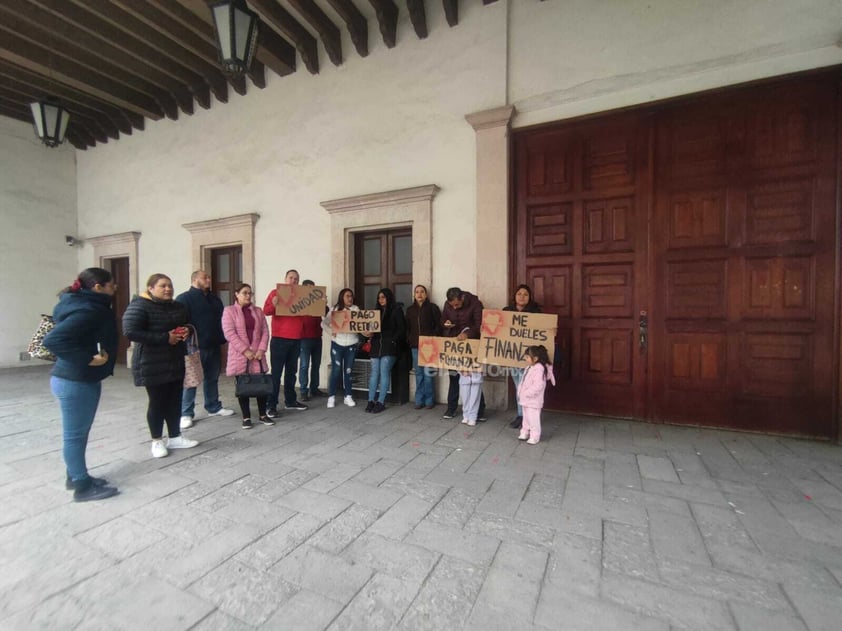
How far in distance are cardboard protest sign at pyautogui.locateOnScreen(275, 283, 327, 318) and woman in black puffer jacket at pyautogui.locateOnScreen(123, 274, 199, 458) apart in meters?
1.61

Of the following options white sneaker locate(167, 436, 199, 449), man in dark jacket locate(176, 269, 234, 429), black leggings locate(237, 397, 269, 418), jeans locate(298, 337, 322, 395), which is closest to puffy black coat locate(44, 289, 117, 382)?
white sneaker locate(167, 436, 199, 449)

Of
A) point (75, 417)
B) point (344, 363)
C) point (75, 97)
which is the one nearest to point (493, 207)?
point (344, 363)

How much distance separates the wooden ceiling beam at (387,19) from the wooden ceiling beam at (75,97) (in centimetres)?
561

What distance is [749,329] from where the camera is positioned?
438cm

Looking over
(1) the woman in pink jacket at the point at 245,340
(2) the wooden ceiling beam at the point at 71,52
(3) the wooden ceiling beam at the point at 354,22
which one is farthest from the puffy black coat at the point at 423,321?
(2) the wooden ceiling beam at the point at 71,52

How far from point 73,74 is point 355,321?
7.29 meters

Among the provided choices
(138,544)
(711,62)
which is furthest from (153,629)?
(711,62)

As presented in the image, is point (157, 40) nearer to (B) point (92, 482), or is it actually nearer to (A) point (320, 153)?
(A) point (320, 153)

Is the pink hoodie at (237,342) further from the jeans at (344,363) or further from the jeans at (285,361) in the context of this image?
the jeans at (344,363)

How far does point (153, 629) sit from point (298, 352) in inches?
157

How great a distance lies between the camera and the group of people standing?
2.79 metres

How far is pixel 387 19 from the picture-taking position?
18.4 feet

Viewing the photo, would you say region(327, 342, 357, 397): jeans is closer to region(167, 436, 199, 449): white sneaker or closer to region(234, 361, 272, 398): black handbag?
region(234, 361, 272, 398): black handbag

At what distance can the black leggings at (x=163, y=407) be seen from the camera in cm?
354
